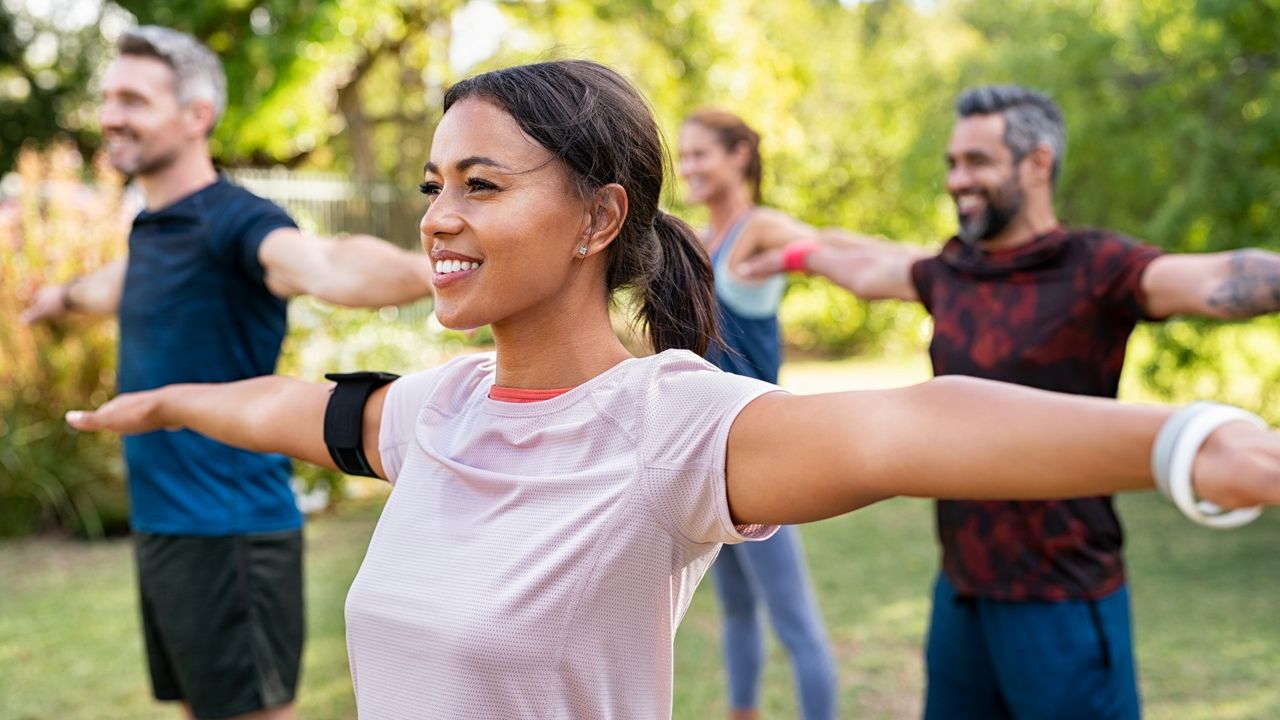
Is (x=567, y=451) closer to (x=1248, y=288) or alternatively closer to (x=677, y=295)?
(x=677, y=295)

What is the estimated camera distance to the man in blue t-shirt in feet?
11.1

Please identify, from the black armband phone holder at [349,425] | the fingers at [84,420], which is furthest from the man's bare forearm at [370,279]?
the black armband phone holder at [349,425]

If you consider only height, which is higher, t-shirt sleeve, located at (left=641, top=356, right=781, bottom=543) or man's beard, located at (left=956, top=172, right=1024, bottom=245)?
man's beard, located at (left=956, top=172, right=1024, bottom=245)

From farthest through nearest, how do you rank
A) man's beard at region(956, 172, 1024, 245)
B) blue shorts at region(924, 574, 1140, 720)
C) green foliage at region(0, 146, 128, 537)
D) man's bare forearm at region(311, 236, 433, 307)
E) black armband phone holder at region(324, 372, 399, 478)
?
1. green foliage at region(0, 146, 128, 537)
2. man's beard at region(956, 172, 1024, 245)
3. man's bare forearm at region(311, 236, 433, 307)
4. blue shorts at region(924, 574, 1140, 720)
5. black armband phone holder at region(324, 372, 399, 478)

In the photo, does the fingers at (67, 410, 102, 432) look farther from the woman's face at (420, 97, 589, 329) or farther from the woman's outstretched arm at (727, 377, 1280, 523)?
the woman's outstretched arm at (727, 377, 1280, 523)

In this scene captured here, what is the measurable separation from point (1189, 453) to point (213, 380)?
289 centimetres

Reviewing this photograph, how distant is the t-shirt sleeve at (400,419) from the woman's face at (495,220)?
0.91 feet

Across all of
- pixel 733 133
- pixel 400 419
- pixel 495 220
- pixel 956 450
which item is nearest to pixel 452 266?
pixel 495 220

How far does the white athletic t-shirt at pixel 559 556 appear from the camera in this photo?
164 cm

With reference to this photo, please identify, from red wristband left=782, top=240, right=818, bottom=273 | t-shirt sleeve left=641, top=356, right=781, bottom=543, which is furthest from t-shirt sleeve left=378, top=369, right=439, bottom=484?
red wristband left=782, top=240, right=818, bottom=273

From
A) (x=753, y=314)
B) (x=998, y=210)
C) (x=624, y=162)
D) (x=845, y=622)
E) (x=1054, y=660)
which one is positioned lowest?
(x=845, y=622)

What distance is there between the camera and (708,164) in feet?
16.0

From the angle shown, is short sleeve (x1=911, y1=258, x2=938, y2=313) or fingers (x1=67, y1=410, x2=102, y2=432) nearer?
fingers (x1=67, y1=410, x2=102, y2=432)

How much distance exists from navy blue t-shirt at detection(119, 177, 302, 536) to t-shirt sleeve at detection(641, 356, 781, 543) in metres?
2.13
